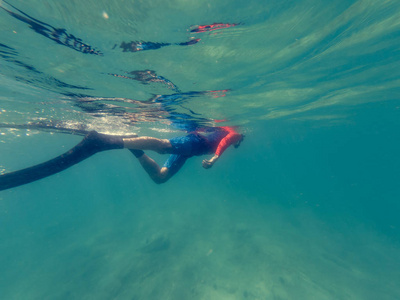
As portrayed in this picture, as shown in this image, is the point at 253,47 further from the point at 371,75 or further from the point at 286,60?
the point at 371,75

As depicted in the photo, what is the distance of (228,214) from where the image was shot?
2612cm

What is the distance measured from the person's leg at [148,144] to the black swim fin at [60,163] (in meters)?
0.48

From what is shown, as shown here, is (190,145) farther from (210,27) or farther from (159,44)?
(210,27)

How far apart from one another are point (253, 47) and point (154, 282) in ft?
45.4

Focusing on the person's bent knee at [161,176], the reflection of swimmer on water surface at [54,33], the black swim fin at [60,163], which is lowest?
the person's bent knee at [161,176]

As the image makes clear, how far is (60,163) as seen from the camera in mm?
4637

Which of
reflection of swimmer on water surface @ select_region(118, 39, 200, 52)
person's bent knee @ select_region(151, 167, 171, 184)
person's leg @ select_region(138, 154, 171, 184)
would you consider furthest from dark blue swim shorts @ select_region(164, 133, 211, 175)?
reflection of swimmer on water surface @ select_region(118, 39, 200, 52)

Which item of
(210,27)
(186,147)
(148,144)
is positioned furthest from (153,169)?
(210,27)

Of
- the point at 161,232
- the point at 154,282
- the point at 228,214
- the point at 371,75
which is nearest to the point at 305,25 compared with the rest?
the point at 371,75

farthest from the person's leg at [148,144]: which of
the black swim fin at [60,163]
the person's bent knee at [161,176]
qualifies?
the person's bent knee at [161,176]

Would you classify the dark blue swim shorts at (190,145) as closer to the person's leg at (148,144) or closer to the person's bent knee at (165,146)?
the person's bent knee at (165,146)

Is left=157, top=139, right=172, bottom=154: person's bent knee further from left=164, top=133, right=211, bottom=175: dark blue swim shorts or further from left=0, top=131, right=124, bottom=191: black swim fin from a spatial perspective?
left=0, top=131, right=124, bottom=191: black swim fin

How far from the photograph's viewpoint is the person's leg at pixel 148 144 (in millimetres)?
6297

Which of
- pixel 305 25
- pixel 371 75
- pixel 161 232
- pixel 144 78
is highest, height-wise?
pixel 371 75
